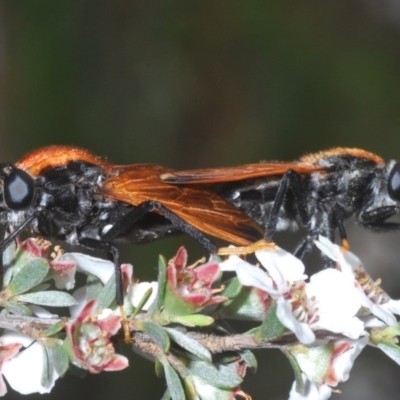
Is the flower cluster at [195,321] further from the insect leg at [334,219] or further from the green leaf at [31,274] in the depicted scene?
the insect leg at [334,219]

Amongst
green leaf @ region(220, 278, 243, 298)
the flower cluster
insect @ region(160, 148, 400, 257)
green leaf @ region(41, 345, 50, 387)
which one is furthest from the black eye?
green leaf @ region(41, 345, 50, 387)

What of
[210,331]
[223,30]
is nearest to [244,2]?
[223,30]

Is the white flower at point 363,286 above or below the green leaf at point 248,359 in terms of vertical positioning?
above

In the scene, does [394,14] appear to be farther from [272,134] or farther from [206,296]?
[206,296]

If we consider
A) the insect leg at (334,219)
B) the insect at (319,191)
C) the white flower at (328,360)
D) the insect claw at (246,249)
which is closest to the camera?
the white flower at (328,360)

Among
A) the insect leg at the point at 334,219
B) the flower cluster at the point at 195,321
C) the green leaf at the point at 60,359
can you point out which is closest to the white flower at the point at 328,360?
the flower cluster at the point at 195,321

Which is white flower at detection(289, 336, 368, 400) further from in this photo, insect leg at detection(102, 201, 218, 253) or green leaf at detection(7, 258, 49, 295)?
green leaf at detection(7, 258, 49, 295)
